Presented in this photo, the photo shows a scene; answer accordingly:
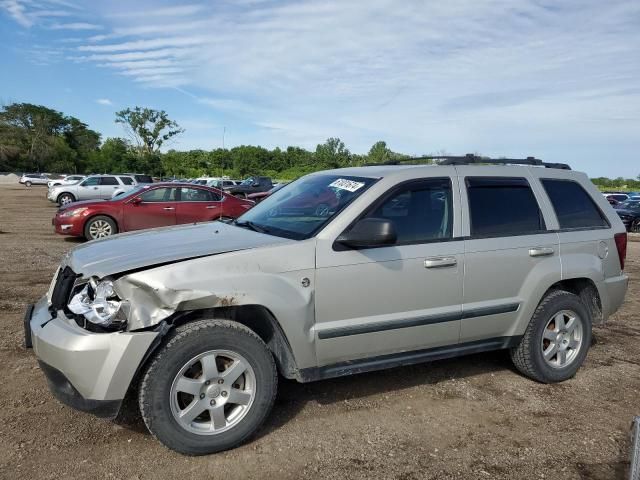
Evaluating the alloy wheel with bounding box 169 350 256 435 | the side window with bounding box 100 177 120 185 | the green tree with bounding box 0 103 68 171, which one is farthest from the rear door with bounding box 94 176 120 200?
the green tree with bounding box 0 103 68 171

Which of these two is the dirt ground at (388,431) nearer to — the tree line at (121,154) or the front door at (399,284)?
the front door at (399,284)

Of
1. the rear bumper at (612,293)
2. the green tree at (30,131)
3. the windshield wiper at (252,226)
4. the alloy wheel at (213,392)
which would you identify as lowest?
the alloy wheel at (213,392)

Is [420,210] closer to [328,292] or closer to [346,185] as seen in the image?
[346,185]

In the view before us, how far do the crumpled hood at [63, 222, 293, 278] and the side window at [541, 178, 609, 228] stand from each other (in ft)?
8.24

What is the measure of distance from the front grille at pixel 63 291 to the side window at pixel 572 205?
12.4ft

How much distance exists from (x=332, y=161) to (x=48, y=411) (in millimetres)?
98200

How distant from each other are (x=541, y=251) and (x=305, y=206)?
1.95m

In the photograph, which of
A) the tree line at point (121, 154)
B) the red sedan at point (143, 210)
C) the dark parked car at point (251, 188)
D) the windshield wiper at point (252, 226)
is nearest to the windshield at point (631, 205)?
the dark parked car at point (251, 188)

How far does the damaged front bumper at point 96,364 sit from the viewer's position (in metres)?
2.95

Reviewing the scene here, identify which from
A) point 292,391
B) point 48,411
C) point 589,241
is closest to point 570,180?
point 589,241

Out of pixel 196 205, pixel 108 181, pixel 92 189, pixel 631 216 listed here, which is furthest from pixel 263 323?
pixel 92 189

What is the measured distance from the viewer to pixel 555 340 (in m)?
4.51

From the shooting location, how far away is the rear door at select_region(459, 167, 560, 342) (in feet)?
13.3

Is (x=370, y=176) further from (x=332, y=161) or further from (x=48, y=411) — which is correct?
(x=332, y=161)
